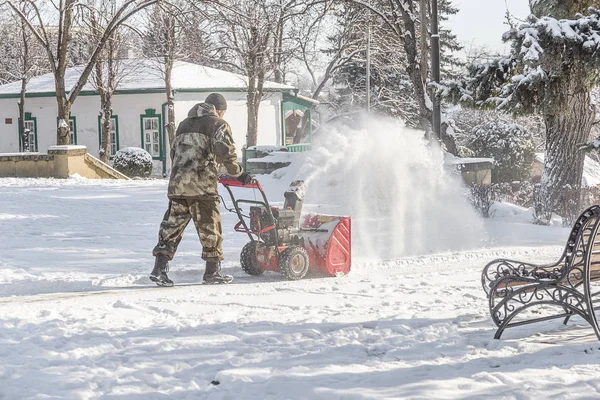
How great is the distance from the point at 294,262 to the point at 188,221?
1153 millimetres

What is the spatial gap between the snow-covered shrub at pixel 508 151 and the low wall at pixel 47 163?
50.1ft

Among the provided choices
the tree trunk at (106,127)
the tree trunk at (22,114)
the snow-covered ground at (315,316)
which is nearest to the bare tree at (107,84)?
the tree trunk at (106,127)

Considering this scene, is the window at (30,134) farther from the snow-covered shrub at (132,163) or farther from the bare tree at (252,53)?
the bare tree at (252,53)

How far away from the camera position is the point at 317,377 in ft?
16.4

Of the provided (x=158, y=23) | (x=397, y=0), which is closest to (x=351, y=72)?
(x=158, y=23)

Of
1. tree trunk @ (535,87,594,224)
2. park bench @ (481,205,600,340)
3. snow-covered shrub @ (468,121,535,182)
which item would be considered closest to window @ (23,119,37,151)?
snow-covered shrub @ (468,121,535,182)

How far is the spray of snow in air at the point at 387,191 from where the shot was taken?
11.7 meters

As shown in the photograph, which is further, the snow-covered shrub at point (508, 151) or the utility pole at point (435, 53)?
the snow-covered shrub at point (508, 151)

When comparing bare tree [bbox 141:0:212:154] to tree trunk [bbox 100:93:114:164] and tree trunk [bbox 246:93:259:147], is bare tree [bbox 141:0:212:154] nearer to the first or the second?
tree trunk [bbox 100:93:114:164]

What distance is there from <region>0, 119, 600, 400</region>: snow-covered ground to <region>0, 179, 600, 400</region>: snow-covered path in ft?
0.05

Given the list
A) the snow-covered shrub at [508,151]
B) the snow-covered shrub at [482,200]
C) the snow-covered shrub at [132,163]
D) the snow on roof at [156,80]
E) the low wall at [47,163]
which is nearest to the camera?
the snow-covered shrub at [482,200]

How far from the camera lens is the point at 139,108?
35.3 metres

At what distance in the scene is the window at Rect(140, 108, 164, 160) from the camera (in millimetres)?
34812

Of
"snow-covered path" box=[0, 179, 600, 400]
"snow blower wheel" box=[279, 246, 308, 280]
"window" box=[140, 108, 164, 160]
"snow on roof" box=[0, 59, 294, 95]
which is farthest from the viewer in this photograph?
"snow on roof" box=[0, 59, 294, 95]
